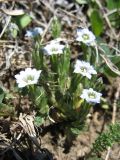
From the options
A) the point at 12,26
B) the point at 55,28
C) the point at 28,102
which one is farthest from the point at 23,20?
the point at 28,102

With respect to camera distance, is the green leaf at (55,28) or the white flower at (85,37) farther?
the green leaf at (55,28)

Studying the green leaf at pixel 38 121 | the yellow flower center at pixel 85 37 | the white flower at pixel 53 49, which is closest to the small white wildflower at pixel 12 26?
the white flower at pixel 53 49

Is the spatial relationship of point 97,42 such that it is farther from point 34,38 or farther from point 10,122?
point 10,122

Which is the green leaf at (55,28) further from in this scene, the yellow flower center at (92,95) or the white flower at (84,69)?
the yellow flower center at (92,95)

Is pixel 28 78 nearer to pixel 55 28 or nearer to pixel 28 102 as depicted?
pixel 28 102

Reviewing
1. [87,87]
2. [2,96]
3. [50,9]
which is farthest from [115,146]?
[50,9]

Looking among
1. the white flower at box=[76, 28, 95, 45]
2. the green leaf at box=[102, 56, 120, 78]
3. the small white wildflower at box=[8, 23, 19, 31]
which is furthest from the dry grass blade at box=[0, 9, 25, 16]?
the green leaf at box=[102, 56, 120, 78]

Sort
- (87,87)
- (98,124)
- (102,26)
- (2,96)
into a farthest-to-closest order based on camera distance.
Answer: (102,26) → (98,124) → (87,87) → (2,96)
